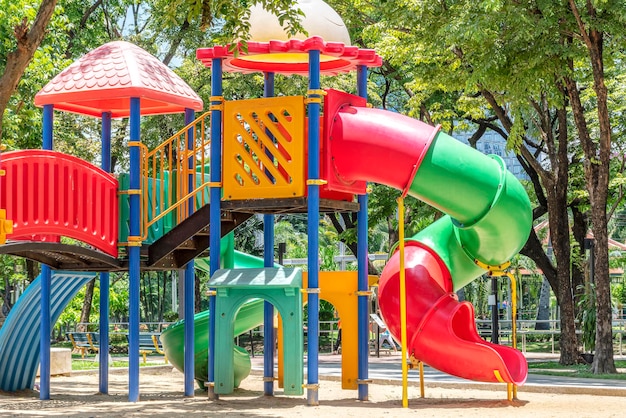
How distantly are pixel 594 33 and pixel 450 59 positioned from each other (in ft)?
12.4

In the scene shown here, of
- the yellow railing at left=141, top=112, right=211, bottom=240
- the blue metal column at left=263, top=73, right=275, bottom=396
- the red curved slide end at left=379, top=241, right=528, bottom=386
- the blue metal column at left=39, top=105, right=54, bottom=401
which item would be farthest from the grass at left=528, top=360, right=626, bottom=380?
the blue metal column at left=39, top=105, right=54, bottom=401

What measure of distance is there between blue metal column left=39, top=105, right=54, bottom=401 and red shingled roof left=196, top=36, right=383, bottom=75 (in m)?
2.50

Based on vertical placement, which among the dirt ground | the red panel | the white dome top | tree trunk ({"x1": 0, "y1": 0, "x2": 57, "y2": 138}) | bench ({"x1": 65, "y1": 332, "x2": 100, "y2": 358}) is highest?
the white dome top

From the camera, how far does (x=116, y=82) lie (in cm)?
1449

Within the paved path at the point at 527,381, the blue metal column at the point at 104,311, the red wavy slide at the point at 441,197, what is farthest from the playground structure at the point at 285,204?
the paved path at the point at 527,381

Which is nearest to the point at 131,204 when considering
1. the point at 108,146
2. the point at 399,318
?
the point at 108,146

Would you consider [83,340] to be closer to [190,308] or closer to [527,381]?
[190,308]

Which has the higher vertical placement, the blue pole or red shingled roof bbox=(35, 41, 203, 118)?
red shingled roof bbox=(35, 41, 203, 118)

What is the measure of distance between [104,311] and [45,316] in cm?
129

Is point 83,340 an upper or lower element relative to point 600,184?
lower

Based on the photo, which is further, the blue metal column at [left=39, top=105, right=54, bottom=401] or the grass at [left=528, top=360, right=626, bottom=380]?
the grass at [left=528, top=360, right=626, bottom=380]

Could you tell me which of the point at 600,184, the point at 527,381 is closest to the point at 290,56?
the point at 527,381

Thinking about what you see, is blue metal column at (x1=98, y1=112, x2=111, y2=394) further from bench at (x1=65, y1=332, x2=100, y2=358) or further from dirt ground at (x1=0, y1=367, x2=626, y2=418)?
bench at (x1=65, y1=332, x2=100, y2=358)

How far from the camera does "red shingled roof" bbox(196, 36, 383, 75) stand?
1366 cm
